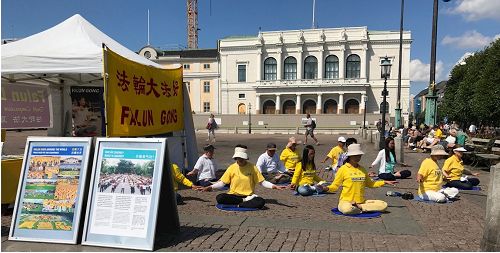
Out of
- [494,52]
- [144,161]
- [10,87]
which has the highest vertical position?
[494,52]

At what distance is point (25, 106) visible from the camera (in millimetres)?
10195

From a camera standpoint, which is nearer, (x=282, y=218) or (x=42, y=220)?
(x=42, y=220)

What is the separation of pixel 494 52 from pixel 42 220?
109 ft

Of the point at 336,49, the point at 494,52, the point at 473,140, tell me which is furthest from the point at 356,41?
the point at 473,140

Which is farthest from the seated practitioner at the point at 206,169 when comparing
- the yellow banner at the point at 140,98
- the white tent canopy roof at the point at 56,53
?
the white tent canopy roof at the point at 56,53

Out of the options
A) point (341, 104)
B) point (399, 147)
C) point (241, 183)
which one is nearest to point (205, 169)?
point (241, 183)

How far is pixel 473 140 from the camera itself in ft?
53.8

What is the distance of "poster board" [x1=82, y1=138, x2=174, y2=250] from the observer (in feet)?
15.8

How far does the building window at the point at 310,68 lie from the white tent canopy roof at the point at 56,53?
223 feet

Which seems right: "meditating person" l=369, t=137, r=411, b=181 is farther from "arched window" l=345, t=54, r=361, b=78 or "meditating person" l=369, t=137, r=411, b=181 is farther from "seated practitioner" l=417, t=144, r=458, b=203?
"arched window" l=345, t=54, r=361, b=78

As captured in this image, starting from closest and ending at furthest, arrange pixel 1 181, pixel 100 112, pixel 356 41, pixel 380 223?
pixel 380 223, pixel 1 181, pixel 100 112, pixel 356 41

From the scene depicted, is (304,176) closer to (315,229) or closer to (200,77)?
(315,229)

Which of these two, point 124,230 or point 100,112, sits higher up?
point 100,112

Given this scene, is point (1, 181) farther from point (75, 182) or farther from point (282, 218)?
point (282, 218)
